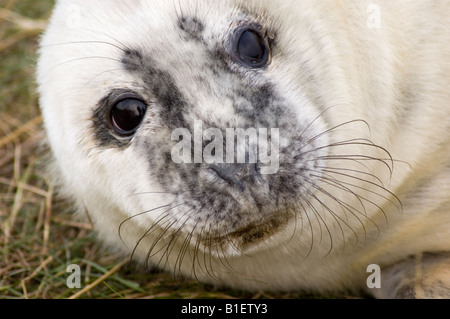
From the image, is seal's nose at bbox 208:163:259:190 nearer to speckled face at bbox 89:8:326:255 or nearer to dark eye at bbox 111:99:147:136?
speckled face at bbox 89:8:326:255

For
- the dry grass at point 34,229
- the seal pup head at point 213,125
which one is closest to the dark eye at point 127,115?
the seal pup head at point 213,125

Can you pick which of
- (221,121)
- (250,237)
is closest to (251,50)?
(221,121)

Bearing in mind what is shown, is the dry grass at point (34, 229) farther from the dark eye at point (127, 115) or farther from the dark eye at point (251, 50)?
the dark eye at point (251, 50)

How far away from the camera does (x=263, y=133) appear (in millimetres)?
2371

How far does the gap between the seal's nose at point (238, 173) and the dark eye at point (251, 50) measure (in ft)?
1.46

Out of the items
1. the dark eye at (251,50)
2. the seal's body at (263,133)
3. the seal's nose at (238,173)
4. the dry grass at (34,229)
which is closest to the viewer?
the seal's nose at (238,173)

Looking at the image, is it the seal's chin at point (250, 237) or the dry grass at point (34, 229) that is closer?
the seal's chin at point (250, 237)

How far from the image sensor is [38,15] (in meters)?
5.34

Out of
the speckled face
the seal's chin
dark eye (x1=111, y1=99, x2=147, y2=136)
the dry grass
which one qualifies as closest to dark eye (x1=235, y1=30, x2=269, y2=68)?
the speckled face

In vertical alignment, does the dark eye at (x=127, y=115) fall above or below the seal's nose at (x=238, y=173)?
above

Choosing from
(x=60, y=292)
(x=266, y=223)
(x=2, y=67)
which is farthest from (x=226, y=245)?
(x=2, y=67)

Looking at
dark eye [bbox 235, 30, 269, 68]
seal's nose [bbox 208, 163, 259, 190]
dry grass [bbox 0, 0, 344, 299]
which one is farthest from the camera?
dry grass [bbox 0, 0, 344, 299]

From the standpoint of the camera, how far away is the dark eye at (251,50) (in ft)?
8.42

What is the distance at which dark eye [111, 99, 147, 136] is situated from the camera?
263 centimetres
